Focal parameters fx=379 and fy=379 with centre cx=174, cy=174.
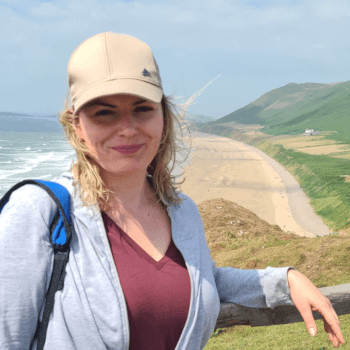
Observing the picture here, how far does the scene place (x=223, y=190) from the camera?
45.8 m

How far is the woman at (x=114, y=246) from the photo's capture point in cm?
152

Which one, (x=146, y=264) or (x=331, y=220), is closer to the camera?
(x=146, y=264)

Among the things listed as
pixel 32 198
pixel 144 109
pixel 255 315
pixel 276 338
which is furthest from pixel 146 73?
pixel 276 338

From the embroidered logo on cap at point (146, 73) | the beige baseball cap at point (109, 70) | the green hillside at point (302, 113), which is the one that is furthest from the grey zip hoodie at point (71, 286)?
the green hillside at point (302, 113)

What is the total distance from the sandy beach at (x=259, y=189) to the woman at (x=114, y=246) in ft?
66.0

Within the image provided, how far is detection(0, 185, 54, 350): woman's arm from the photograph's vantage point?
1.47 meters

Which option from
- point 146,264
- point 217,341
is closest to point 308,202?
point 217,341

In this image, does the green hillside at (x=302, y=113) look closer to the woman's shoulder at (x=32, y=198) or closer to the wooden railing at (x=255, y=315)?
the wooden railing at (x=255, y=315)

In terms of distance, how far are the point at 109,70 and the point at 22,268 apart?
0.91 meters

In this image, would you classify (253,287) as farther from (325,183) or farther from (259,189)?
(259,189)

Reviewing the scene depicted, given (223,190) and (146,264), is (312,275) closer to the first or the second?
(146,264)

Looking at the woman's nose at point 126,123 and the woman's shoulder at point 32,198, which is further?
the woman's nose at point 126,123

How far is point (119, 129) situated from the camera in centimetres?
180

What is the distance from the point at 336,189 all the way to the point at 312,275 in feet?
107
